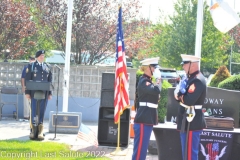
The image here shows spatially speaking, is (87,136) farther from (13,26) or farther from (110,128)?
(13,26)

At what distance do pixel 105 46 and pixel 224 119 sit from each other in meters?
9.34

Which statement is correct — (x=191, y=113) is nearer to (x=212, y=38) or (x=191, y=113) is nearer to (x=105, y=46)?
(x=105, y=46)

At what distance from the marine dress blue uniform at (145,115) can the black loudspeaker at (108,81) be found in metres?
2.69

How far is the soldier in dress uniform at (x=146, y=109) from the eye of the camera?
28.5 feet

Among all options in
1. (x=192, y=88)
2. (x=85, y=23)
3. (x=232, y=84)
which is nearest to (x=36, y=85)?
(x=232, y=84)

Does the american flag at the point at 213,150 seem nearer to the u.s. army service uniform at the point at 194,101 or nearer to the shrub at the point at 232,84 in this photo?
the u.s. army service uniform at the point at 194,101

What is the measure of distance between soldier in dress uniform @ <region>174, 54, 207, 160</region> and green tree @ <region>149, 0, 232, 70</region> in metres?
23.3

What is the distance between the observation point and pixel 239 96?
9797mm

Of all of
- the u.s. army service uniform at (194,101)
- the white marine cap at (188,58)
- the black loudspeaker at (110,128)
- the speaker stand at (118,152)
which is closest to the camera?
the u.s. army service uniform at (194,101)

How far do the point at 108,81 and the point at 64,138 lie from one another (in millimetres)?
1808

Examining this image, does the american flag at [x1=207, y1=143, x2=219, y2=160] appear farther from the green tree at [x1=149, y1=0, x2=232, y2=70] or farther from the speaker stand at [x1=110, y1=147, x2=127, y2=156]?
the green tree at [x1=149, y1=0, x2=232, y2=70]

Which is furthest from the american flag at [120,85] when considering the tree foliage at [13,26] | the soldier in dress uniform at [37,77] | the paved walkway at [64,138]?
the tree foliage at [13,26]

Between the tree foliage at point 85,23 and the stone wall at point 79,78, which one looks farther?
the tree foliage at point 85,23

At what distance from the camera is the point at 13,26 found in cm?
1667
